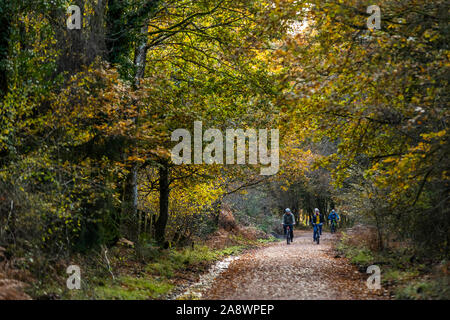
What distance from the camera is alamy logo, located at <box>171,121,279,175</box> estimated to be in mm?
12117

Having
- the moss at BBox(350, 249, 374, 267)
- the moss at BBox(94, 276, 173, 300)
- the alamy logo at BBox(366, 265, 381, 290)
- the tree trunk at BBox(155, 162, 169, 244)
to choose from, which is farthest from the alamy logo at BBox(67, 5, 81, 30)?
the moss at BBox(350, 249, 374, 267)

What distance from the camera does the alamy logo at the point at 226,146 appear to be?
12.1m

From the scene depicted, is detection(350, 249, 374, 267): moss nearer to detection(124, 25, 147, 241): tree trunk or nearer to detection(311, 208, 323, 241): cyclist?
detection(124, 25, 147, 241): tree trunk

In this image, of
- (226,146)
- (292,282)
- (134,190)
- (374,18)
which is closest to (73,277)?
(292,282)

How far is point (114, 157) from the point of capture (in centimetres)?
945

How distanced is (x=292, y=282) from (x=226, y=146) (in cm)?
506

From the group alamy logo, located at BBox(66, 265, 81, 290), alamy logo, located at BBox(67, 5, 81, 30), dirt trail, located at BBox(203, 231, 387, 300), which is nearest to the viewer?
alamy logo, located at BBox(66, 265, 81, 290)

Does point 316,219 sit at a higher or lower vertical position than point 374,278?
higher

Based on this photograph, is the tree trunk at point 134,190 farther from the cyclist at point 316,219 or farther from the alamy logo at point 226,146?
the cyclist at point 316,219

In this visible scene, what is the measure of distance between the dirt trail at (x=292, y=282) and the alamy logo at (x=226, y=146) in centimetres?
364

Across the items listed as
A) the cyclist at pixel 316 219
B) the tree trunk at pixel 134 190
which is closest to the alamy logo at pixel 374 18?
the tree trunk at pixel 134 190

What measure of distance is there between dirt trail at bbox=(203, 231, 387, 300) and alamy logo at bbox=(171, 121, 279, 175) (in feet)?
11.9

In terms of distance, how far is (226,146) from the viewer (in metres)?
13.1

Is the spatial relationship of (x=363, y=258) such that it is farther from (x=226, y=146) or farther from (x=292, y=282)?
(x=226, y=146)
